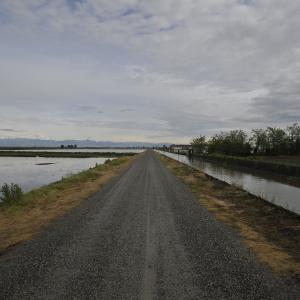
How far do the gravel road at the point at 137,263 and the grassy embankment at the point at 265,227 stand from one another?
515mm

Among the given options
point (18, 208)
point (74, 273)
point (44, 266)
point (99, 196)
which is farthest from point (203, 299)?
point (99, 196)

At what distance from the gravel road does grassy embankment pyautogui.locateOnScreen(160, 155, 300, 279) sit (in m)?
0.51

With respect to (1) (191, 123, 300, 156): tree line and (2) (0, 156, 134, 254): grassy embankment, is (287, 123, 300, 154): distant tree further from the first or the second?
(2) (0, 156, 134, 254): grassy embankment

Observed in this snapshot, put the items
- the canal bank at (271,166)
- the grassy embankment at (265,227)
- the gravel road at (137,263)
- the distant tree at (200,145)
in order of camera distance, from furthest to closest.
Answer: the distant tree at (200,145), the canal bank at (271,166), the grassy embankment at (265,227), the gravel road at (137,263)

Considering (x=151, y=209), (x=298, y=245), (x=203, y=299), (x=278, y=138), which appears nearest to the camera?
(x=203, y=299)

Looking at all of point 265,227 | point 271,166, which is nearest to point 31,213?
point 265,227

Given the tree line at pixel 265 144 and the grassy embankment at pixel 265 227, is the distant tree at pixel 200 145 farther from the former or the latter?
the grassy embankment at pixel 265 227

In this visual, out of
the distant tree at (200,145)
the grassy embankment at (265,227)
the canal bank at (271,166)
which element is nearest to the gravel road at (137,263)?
the grassy embankment at (265,227)

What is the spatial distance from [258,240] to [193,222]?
111 inches

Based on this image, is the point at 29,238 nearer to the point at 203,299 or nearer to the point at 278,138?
the point at 203,299

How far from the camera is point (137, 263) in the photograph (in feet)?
26.5

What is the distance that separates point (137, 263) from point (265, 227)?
21.4 ft

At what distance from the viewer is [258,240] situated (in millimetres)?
10680

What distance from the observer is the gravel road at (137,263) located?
21.3 ft
